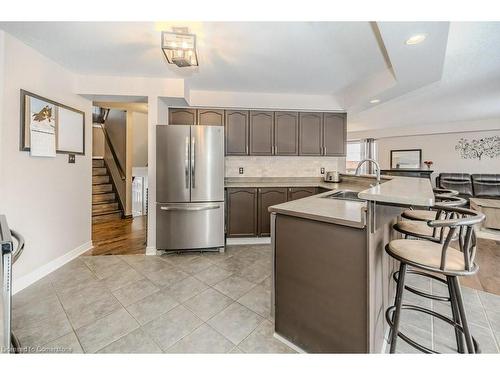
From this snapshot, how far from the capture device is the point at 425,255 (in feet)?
3.91

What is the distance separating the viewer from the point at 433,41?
5.83 ft

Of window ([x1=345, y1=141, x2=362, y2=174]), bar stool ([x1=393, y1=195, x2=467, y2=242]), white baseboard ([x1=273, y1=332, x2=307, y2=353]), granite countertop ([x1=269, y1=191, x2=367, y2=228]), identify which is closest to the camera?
granite countertop ([x1=269, y1=191, x2=367, y2=228])

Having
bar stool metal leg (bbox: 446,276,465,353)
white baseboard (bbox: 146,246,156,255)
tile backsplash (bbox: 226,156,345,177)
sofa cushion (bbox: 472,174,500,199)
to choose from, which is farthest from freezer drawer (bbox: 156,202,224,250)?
sofa cushion (bbox: 472,174,500,199)

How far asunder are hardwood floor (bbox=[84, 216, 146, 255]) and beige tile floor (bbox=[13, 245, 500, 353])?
1.57ft

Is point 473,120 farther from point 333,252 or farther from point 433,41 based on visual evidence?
point 333,252

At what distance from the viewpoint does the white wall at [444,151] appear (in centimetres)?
611

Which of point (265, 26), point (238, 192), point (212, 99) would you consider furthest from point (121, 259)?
point (265, 26)

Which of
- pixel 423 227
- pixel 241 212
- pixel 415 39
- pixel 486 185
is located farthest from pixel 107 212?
pixel 486 185

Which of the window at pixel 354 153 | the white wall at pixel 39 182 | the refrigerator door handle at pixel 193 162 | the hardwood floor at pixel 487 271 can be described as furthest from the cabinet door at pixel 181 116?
the window at pixel 354 153

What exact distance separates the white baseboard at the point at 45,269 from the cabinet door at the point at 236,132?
2522mm

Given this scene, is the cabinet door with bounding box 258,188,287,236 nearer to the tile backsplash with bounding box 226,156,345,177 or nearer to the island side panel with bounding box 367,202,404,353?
the tile backsplash with bounding box 226,156,345,177

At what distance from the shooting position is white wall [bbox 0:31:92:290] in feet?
6.67

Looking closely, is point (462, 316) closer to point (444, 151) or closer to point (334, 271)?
point (334, 271)

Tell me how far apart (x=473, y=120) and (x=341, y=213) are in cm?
755
